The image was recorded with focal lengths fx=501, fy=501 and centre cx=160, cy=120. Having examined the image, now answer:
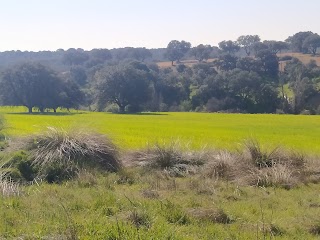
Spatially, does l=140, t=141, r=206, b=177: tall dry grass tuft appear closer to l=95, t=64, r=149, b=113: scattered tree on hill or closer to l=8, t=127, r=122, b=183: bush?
l=8, t=127, r=122, b=183: bush

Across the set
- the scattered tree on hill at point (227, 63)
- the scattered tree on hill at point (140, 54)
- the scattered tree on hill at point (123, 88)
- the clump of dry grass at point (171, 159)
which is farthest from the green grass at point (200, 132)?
the scattered tree on hill at point (140, 54)

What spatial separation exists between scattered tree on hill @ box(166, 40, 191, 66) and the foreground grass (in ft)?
421

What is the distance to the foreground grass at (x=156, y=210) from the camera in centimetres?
762

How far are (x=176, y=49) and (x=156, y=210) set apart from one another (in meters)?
140

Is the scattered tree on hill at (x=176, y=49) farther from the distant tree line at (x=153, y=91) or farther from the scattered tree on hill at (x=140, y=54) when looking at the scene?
the distant tree line at (x=153, y=91)

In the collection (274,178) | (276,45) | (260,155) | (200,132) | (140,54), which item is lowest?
(200,132)

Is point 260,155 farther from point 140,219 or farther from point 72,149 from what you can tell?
point 140,219

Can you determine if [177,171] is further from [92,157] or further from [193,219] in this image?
[193,219]

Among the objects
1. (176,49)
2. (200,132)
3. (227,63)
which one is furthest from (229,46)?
(200,132)

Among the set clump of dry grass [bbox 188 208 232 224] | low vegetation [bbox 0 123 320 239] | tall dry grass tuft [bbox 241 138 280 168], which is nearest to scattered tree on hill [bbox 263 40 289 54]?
tall dry grass tuft [bbox 241 138 280 168]

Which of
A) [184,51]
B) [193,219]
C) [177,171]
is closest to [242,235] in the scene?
[193,219]

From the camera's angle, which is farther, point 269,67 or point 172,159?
point 269,67

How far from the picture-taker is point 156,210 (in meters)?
9.02

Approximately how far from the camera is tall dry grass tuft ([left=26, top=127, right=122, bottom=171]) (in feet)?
45.3
